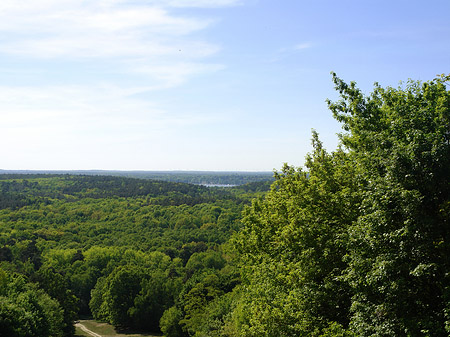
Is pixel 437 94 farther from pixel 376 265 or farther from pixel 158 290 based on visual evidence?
pixel 158 290

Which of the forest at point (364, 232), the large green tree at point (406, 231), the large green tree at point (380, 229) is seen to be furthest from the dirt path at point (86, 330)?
the large green tree at point (406, 231)

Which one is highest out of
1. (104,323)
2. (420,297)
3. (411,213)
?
(411,213)

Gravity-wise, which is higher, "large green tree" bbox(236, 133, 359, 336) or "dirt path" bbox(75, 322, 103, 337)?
"large green tree" bbox(236, 133, 359, 336)

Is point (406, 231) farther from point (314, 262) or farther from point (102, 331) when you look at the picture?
point (102, 331)

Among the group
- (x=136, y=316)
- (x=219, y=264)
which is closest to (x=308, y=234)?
(x=136, y=316)

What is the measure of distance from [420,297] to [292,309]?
5.46 metres

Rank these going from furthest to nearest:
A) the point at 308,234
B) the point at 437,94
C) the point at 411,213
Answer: the point at 308,234, the point at 437,94, the point at 411,213

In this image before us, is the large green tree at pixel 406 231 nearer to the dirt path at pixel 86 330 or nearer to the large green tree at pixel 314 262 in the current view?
the large green tree at pixel 314 262

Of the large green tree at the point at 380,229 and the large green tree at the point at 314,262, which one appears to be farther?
the large green tree at the point at 314,262

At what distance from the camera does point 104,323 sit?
76.2m

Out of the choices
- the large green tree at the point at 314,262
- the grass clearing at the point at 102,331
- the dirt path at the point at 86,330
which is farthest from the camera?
the dirt path at the point at 86,330

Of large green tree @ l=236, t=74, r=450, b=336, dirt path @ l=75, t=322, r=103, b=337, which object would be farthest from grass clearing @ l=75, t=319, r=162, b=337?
large green tree @ l=236, t=74, r=450, b=336

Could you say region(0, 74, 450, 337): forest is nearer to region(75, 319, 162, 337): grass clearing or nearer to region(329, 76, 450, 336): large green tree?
region(329, 76, 450, 336): large green tree

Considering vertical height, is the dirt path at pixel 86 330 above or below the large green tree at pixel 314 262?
below
